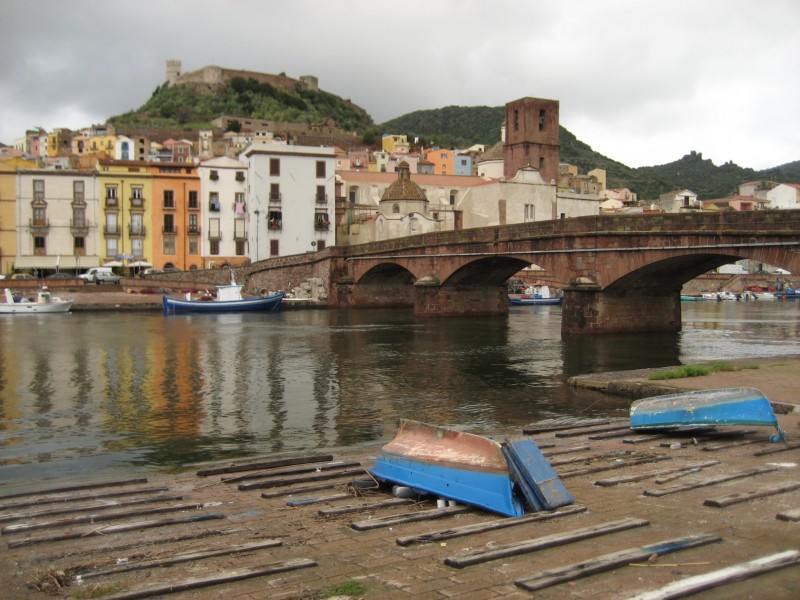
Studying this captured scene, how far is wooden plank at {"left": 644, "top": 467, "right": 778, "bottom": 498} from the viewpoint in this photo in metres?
9.40

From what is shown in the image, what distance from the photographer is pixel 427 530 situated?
8.13m

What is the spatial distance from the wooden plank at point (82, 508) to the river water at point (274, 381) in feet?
14.1

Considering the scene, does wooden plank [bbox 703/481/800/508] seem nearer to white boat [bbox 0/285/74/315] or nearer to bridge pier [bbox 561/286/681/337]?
bridge pier [bbox 561/286/681/337]

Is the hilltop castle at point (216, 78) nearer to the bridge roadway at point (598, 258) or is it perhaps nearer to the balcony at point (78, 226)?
the balcony at point (78, 226)

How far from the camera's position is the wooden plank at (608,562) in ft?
21.5

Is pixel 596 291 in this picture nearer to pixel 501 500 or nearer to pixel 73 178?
pixel 501 500

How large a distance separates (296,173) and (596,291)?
143 ft

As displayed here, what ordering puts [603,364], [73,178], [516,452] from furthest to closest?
[73,178] < [603,364] < [516,452]

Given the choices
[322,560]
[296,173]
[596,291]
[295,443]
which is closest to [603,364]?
[596,291]

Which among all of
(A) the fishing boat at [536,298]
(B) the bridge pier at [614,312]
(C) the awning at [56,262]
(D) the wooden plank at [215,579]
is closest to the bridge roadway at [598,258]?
(B) the bridge pier at [614,312]

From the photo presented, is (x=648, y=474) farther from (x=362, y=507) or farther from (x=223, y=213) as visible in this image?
(x=223, y=213)

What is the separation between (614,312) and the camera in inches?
1524

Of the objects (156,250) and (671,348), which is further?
(156,250)

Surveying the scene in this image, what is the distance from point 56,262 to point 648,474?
229 feet
